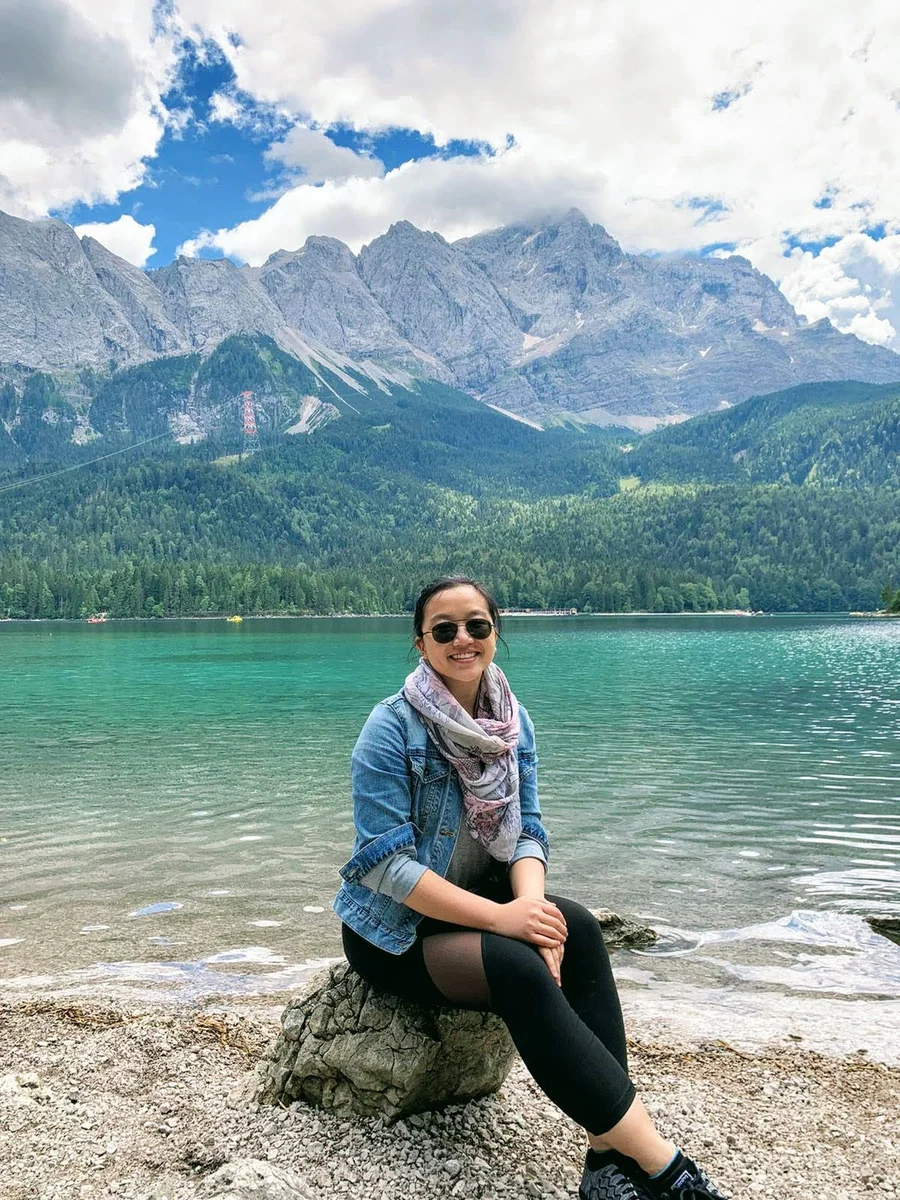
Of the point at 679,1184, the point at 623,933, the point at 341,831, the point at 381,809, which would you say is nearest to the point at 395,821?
the point at 381,809

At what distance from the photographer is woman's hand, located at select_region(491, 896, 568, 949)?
4.84m

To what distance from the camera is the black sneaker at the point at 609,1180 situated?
4461 millimetres

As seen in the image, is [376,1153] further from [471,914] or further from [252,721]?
[252,721]

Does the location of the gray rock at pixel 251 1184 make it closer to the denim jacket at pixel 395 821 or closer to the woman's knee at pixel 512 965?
the denim jacket at pixel 395 821

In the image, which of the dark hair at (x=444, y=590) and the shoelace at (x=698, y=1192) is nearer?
the shoelace at (x=698, y=1192)

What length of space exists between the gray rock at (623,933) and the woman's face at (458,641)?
6.67 metres

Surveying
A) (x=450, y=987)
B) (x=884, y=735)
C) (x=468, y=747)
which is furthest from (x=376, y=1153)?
(x=884, y=735)

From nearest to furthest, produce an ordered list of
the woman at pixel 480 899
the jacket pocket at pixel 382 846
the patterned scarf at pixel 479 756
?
the woman at pixel 480 899 < the jacket pocket at pixel 382 846 < the patterned scarf at pixel 479 756

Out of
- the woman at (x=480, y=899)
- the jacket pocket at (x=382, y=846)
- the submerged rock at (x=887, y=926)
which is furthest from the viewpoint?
the submerged rock at (x=887, y=926)

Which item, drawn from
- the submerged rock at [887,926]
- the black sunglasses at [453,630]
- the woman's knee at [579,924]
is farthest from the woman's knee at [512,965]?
the submerged rock at [887,926]

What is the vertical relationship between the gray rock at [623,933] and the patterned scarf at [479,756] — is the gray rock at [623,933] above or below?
below

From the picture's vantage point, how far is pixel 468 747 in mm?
5359

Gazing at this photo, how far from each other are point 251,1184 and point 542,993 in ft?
5.71

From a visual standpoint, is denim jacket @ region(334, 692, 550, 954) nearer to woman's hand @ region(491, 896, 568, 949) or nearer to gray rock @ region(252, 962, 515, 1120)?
woman's hand @ region(491, 896, 568, 949)
